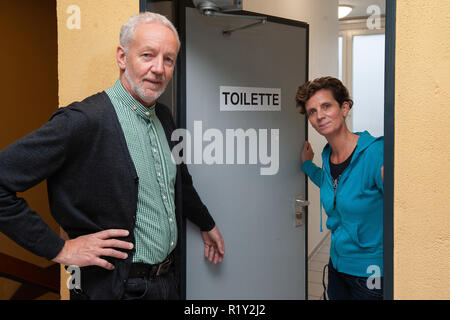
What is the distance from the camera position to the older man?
123cm

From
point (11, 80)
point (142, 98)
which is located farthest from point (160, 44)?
point (11, 80)

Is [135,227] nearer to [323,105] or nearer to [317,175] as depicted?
[323,105]

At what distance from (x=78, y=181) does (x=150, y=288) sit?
44 centimetres

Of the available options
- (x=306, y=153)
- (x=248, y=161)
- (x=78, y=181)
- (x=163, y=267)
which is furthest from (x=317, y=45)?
(x=78, y=181)

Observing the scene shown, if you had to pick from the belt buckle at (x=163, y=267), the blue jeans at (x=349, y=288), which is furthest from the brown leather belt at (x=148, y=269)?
the blue jeans at (x=349, y=288)

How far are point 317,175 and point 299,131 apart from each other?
0.32 meters

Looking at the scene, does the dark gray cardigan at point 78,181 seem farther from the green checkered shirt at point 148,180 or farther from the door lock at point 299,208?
the door lock at point 299,208

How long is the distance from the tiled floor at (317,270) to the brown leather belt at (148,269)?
2559 millimetres

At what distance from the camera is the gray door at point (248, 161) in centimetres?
203

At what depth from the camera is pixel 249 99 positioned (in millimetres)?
2234

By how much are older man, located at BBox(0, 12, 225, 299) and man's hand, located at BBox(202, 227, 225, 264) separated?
48cm

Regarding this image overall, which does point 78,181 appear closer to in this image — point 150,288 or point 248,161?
point 150,288

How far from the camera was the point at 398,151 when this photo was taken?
125 cm
